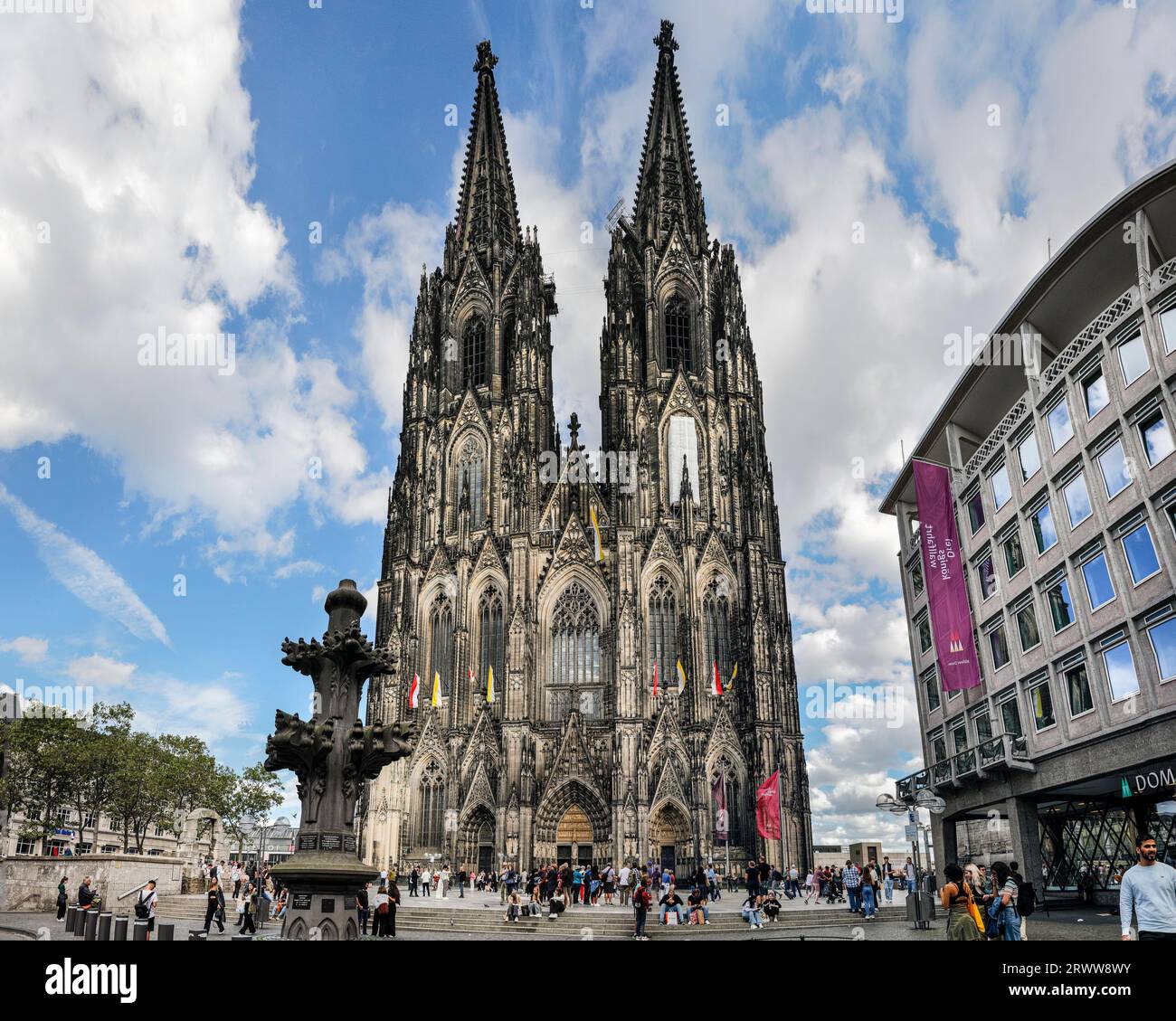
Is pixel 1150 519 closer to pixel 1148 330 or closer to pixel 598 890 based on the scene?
pixel 1148 330

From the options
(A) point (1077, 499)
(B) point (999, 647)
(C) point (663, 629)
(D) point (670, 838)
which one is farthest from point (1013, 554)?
(D) point (670, 838)

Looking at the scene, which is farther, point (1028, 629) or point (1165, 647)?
point (1028, 629)

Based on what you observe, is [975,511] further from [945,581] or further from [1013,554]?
[1013,554]

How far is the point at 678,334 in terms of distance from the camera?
199ft

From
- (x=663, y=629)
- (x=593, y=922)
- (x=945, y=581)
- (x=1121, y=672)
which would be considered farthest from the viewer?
(x=663, y=629)

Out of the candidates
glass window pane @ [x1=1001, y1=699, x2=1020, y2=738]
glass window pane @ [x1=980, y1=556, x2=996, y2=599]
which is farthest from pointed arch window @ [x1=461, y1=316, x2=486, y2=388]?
glass window pane @ [x1=1001, y1=699, x2=1020, y2=738]

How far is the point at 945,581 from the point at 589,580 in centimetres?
2213

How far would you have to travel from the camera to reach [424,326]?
205 ft

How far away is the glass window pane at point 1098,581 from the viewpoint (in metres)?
27.2

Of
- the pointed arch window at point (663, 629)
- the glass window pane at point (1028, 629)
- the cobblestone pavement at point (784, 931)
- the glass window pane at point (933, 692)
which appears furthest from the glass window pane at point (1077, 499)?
the pointed arch window at point (663, 629)

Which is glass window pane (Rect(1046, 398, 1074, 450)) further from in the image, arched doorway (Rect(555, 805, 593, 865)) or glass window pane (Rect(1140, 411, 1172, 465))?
arched doorway (Rect(555, 805, 593, 865))

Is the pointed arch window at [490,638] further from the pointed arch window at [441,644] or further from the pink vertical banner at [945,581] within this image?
the pink vertical banner at [945,581]

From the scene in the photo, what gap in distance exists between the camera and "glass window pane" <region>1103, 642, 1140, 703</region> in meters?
25.8
